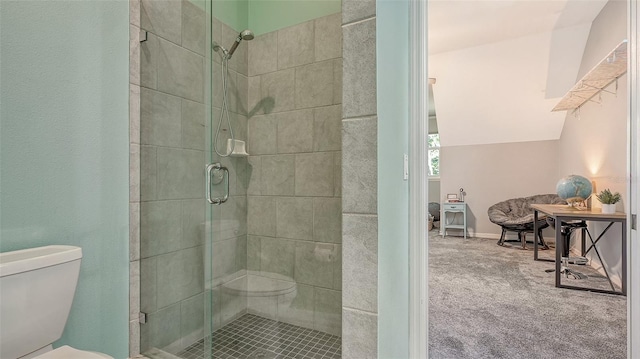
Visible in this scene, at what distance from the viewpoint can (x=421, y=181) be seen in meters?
1.36

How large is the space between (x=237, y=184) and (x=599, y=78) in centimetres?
397

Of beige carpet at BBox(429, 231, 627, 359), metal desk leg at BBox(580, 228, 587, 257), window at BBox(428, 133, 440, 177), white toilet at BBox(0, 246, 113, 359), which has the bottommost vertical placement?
beige carpet at BBox(429, 231, 627, 359)

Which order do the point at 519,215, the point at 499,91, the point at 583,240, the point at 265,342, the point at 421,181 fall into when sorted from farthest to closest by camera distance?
the point at 519,215
the point at 499,91
the point at 583,240
the point at 265,342
the point at 421,181

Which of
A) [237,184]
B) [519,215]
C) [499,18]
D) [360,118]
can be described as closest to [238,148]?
[237,184]

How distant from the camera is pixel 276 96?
209cm

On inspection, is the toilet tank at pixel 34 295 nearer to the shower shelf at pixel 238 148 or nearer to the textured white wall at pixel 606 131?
the shower shelf at pixel 238 148

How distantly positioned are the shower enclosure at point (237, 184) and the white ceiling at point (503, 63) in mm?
2284

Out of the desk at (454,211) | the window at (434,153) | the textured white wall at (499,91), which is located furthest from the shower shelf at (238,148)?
the window at (434,153)

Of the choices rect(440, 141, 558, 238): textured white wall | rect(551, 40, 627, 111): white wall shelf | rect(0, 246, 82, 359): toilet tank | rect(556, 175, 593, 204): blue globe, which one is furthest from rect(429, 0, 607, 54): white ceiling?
rect(0, 246, 82, 359): toilet tank

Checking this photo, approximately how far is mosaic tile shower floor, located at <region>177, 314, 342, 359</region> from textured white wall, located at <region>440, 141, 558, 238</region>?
206 inches

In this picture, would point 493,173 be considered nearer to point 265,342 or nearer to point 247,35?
point 247,35

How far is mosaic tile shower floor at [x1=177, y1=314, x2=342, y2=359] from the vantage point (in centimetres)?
161

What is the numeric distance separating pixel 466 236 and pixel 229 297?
5379 millimetres

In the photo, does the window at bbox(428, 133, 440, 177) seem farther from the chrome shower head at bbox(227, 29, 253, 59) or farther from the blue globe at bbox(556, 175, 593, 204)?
the chrome shower head at bbox(227, 29, 253, 59)
